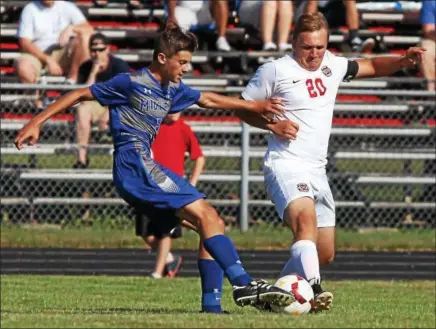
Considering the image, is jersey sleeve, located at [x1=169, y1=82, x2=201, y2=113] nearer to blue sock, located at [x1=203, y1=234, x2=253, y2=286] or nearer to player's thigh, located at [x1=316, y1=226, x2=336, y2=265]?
blue sock, located at [x1=203, y1=234, x2=253, y2=286]

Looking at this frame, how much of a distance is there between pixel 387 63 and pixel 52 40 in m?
9.18

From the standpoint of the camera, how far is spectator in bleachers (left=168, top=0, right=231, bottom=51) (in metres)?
19.7

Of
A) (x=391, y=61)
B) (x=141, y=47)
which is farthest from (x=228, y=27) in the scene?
(x=391, y=61)

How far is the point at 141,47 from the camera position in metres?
21.0

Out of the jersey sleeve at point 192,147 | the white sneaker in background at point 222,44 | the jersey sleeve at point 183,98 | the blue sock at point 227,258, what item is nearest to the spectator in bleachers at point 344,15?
the white sneaker in background at point 222,44

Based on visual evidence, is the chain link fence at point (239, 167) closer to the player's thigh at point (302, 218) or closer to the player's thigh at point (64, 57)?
the player's thigh at point (64, 57)

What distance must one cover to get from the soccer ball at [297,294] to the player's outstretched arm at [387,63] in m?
2.10

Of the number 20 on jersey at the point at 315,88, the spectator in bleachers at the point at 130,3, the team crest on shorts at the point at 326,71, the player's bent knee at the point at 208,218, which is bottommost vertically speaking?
the spectator in bleachers at the point at 130,3

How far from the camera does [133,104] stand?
32.1 feet

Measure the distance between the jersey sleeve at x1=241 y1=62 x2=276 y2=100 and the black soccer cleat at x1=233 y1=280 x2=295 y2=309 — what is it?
174cm

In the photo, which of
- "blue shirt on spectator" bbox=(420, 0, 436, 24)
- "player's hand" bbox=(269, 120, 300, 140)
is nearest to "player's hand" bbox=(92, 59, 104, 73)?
"blue shirt on spectator" bbox=(420, 0, 436, 24)

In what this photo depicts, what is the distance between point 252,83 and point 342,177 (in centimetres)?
864

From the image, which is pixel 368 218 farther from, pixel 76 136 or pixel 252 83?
pixel 252 83

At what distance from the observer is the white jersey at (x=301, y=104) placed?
10.2 metres
